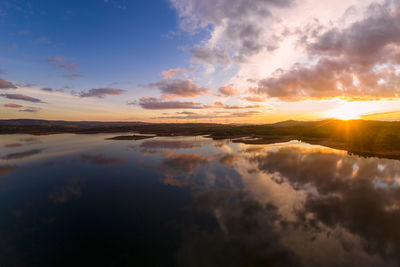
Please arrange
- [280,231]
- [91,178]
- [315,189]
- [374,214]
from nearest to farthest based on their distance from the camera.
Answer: [280,231], [374,214], [315,189], [91,178]

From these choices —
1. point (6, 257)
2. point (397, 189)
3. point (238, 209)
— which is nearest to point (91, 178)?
point (6, 257)

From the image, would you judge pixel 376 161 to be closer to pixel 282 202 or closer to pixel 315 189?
pixel 315 189

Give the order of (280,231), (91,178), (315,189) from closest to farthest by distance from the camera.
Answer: (280,231) < (315,189) < (91,178)

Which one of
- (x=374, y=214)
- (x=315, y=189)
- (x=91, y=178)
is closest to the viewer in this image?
(x=374, y=214)

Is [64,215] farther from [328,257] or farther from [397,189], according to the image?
[397,189]

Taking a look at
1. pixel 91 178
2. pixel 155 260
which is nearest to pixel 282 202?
pixel 155 260

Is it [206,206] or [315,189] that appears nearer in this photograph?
[206,206]
